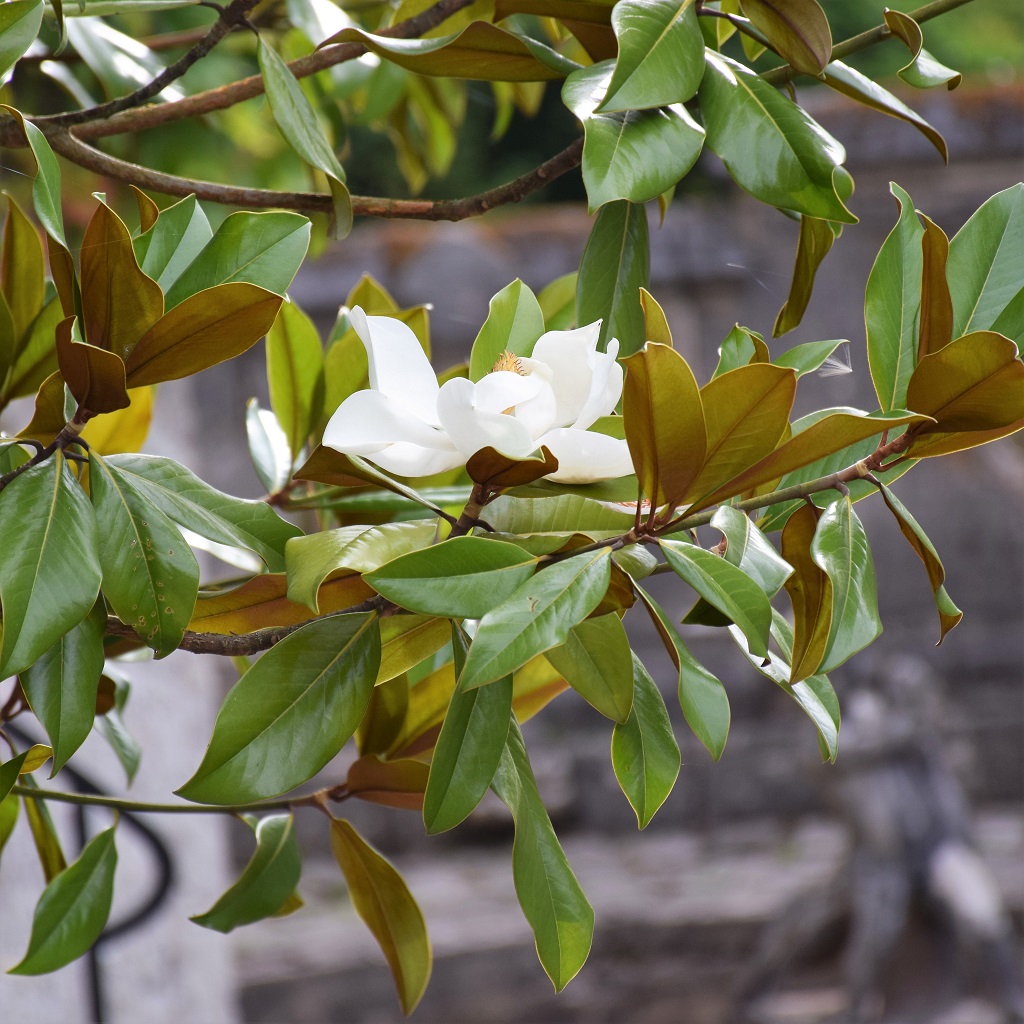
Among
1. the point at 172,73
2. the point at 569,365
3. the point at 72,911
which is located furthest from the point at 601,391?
the point at 72,911

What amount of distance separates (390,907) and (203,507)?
20 centimetres

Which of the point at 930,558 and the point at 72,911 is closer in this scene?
the point at 930,558

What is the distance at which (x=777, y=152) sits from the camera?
377 millimetres

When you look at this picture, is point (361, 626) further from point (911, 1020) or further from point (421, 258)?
point (421, 258)

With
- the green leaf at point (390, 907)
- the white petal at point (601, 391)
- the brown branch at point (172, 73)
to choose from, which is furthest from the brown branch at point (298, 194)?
the green leaf at point (390, 907)

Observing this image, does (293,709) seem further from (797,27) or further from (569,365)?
(797,27)

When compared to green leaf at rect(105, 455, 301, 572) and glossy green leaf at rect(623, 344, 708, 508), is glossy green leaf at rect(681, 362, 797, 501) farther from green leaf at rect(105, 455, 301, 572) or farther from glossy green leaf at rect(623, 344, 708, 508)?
green leaf at rect(105, 455, 301, 572)

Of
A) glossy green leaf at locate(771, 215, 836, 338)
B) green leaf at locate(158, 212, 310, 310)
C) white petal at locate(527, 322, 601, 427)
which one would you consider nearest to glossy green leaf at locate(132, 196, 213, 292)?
green leaf at locate(158, 212, 310, 310)

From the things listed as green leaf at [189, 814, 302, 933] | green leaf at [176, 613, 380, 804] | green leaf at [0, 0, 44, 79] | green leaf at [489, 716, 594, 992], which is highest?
green leaf at [0, 0, 44, 79]

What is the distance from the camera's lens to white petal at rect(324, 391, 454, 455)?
0.34 metres

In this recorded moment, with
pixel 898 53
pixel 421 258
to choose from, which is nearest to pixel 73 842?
pixel 421 258

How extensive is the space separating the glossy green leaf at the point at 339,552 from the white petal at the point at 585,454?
5 centimetres

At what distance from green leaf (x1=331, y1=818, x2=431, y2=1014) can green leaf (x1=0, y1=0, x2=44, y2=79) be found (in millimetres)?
298

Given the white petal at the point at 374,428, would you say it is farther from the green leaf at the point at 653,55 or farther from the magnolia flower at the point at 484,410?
the green leaf at the point at 653,55
